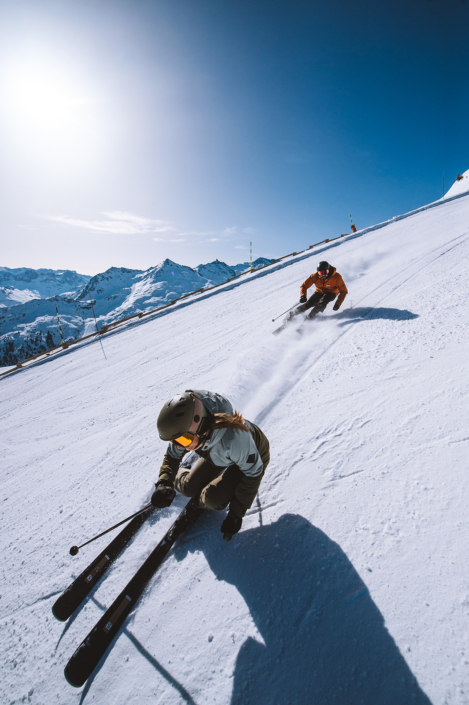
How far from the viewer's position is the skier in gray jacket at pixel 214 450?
2178 millimetres

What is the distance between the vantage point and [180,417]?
213cm

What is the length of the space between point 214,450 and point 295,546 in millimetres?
1076

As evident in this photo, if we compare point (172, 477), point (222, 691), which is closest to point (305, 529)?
point (222, 691)

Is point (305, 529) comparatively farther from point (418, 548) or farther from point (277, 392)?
point (277, 392)

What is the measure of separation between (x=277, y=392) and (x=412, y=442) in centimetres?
187

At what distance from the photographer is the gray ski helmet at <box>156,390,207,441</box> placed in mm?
2125

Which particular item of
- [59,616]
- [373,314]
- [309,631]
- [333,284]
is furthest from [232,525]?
[333,284]

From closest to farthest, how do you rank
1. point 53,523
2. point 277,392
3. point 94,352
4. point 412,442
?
point 412,442 < point 53,523 < point 277,392 < point 94,352

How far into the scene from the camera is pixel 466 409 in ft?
9.45

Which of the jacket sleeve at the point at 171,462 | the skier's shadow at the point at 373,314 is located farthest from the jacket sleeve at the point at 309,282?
the jacket sleeve at the point at 171,462

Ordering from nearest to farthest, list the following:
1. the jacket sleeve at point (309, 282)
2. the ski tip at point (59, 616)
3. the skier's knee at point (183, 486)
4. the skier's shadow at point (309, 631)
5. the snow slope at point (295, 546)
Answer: the skier's shadow at point (309, 631) < the snow slope at point (295, 546) < the ski tip at point (59, 616) < the skier's knee at point (183, 486) < the jacket sleeve at point (309, 282)

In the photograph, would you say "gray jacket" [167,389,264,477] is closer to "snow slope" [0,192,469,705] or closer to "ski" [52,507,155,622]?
"snow slope" [0,192,469,705]

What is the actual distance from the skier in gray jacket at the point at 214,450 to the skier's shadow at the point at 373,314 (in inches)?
162

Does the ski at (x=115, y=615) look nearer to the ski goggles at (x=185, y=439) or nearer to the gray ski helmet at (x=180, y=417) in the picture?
the ski goggles at (x=185, y=439)
